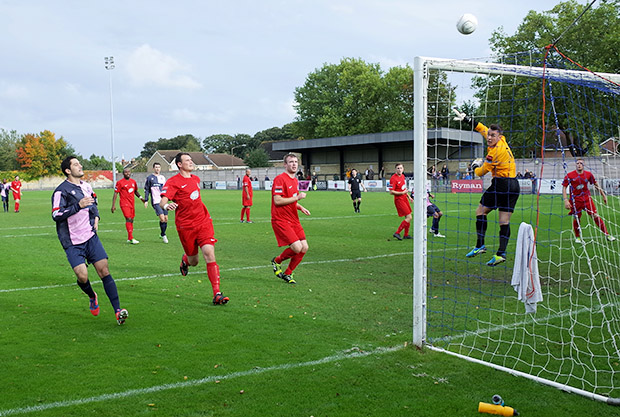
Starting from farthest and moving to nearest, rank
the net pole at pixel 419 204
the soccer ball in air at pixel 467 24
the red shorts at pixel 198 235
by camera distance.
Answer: the red shorts at pixel 198 235 → the soccer ball in air at pixel 467 24 → the net pole at pixel 419 204

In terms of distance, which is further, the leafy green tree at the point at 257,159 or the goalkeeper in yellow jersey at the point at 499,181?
the leafy green tree at the point at 257,159

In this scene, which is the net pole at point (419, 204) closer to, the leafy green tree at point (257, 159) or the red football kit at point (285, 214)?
the red football kit at point (285, 214)

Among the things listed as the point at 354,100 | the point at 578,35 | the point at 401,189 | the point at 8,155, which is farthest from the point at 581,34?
the point at 8,155

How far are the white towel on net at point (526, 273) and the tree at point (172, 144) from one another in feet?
401

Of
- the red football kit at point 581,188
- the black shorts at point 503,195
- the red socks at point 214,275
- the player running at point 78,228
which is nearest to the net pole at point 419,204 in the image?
the red socks at point 214,275

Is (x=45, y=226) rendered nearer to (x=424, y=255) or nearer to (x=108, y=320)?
(x=108, y=320)

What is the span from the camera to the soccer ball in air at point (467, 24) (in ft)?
19.5

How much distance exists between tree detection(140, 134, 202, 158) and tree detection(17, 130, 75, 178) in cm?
4407

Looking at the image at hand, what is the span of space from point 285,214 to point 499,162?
3.64 meters

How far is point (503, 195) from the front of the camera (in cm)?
912

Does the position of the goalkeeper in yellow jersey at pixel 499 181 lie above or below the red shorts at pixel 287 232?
above

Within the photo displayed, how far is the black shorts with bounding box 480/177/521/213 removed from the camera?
29.6 feet

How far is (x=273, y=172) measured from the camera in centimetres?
6256

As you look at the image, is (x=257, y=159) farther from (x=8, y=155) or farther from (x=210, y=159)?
(x=8, y=155)
